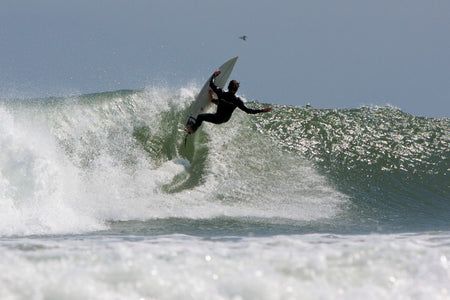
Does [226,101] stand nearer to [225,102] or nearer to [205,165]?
[225,102]

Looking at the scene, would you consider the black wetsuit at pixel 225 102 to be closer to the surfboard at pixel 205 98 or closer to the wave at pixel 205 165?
the surfboard at pixel 205 98

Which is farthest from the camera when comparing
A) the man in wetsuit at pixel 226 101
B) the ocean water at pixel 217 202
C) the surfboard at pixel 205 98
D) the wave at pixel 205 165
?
the surfboard at pixel 205 98

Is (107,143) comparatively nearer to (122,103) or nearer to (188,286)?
(122,103)

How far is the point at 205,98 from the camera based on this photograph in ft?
33.3

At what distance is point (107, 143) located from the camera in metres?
10.2

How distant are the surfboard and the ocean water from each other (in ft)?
2.88

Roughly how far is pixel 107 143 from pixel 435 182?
271 inches

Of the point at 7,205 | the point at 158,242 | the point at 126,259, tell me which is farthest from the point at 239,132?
the point at 126,259

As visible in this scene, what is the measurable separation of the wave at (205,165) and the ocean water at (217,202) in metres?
0.04

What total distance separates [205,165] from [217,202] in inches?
68.3

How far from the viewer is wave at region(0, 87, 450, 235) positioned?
287 inches

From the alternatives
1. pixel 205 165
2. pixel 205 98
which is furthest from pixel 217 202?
pixel 205 98

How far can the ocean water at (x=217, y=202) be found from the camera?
3553 millimetres

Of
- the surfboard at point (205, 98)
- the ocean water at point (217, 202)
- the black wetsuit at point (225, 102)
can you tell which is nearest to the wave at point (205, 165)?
the ocean water at point (217, 202)
